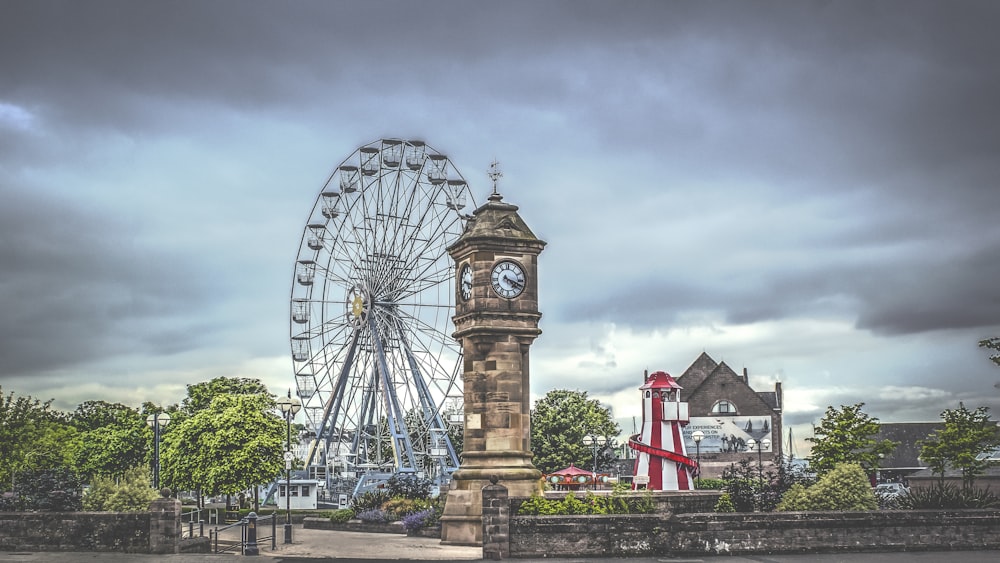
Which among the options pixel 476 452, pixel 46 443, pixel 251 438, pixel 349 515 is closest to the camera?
pixel 476 452

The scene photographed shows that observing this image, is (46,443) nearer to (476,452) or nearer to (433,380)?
(433,380)

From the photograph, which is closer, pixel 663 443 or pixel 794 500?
pixel 794 500

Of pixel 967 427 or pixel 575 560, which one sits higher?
pixel 967 427

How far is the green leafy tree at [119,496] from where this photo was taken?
28.0 metres

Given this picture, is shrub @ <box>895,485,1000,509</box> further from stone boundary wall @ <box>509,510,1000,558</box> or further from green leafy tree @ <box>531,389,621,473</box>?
green leafy tree @ <box>531,389,621,473</box>

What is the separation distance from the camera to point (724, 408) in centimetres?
8950

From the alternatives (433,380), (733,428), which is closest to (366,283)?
(433,380)

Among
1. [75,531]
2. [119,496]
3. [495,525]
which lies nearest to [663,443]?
[495,525]

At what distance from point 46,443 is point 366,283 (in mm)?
18976

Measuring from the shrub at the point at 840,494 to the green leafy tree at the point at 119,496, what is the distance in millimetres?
17092

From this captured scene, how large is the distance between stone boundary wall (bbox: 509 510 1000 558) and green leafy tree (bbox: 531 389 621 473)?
55127 mm

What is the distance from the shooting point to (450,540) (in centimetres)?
2859

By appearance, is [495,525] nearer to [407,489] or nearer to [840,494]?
[840,494]

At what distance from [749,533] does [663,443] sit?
20.5 m
